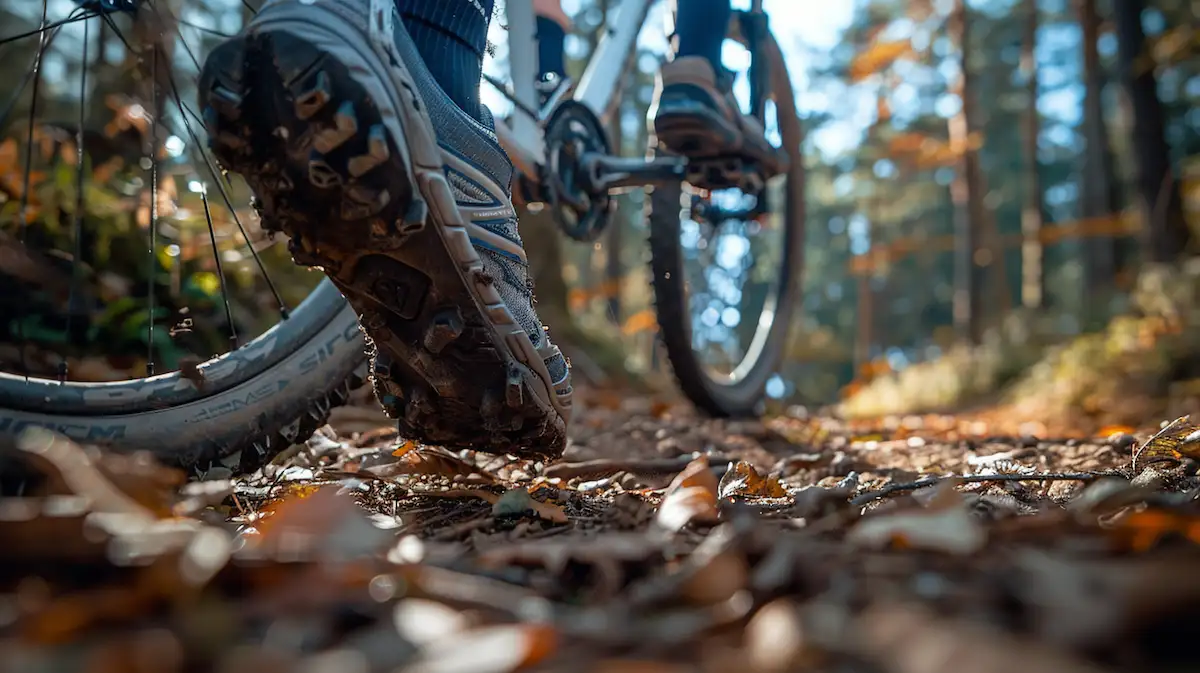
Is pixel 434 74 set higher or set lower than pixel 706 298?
higher

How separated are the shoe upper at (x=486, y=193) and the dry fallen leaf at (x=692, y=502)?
1.13 feet

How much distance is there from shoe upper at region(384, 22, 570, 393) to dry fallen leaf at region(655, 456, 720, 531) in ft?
1.13

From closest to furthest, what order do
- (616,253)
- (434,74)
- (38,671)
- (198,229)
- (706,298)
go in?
(38,671), (434,74), (198,229), (706,298), (616,253)

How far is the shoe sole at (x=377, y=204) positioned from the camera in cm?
92

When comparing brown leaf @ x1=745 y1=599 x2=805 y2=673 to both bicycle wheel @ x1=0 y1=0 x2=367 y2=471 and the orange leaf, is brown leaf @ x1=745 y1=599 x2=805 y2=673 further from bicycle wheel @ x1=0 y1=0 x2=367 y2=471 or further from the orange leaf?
the orange leaf

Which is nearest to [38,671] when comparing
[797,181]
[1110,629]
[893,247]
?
Result: [1110,629]

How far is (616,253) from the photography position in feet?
39.8

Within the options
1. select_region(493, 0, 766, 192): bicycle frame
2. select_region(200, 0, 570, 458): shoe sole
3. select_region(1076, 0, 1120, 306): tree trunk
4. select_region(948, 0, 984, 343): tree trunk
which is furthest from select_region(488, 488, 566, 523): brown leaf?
select_region(948, 0, 984, 343): tree trunk

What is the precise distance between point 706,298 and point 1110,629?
3488 millimetres

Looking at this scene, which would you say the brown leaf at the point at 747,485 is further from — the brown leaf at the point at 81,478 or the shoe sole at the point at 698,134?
the shoe sole at the point at 698,134

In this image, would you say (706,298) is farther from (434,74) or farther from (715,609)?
(715,609)

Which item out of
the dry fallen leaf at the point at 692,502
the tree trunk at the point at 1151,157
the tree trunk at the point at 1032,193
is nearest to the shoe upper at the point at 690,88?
the dry fallen leaf at the point at 692,502

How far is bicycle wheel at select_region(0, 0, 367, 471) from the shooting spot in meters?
1.22

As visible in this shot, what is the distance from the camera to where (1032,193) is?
13.4 m
